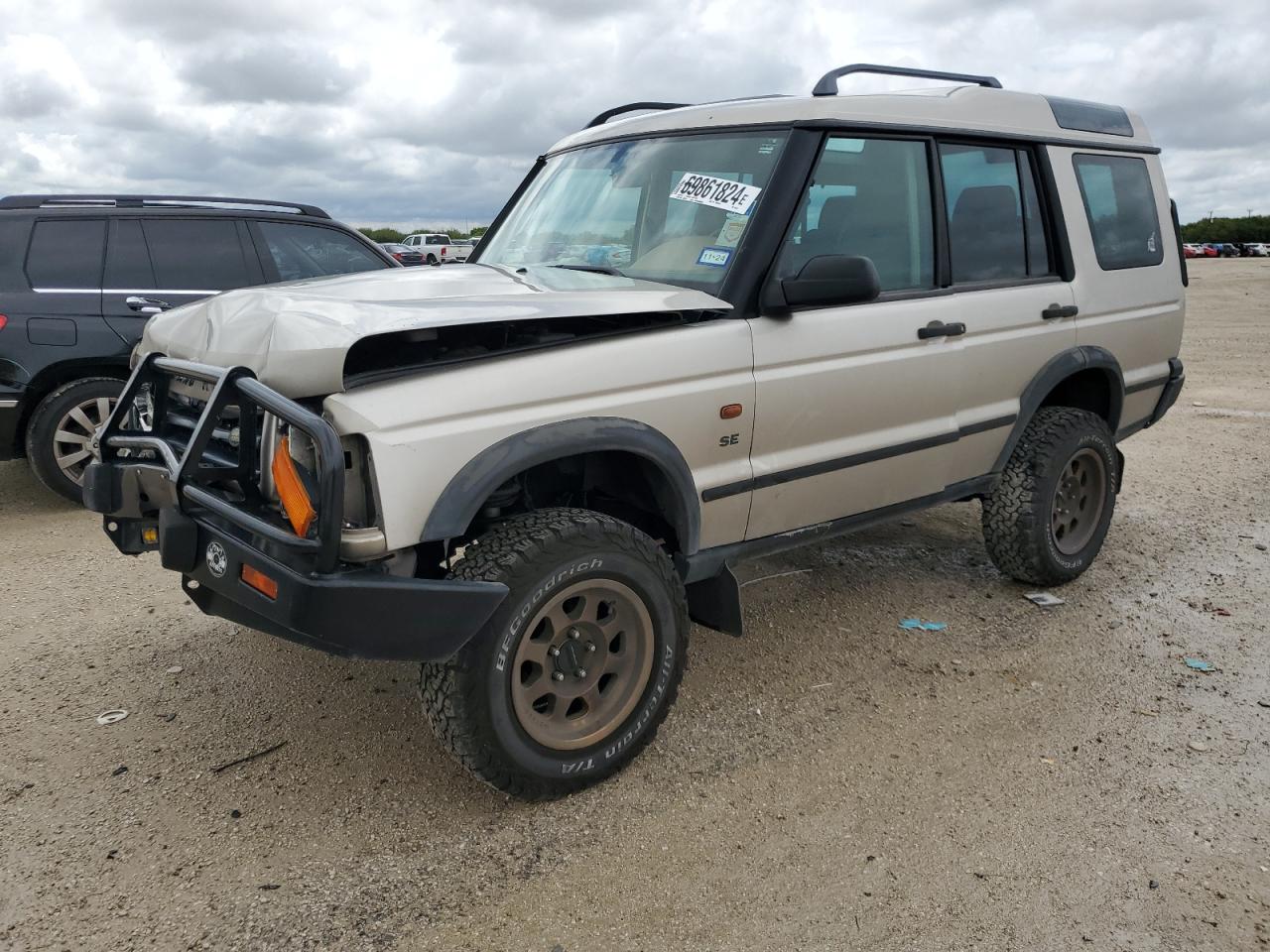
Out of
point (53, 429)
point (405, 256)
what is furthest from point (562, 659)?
point (405, 256)

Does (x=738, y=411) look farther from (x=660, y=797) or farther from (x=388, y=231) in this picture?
(x=388, y=231)

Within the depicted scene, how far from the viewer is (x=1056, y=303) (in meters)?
4.52

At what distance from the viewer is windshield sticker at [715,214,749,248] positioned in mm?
3457

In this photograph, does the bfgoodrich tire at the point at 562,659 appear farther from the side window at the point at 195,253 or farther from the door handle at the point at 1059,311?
the side window at the point at 195,253

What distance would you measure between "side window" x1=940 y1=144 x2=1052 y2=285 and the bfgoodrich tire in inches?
80.0

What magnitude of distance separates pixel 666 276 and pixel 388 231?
52.1 metres

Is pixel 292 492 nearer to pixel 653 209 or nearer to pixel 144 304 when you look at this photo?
pixel 653 209

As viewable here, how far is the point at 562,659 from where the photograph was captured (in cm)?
304

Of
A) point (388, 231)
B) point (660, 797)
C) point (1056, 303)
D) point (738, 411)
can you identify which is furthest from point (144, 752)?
point (388, 231)

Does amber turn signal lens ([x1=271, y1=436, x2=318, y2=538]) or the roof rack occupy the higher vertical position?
the roof rack

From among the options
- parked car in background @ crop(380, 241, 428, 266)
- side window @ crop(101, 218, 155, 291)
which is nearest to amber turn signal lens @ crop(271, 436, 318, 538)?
parked car in background @ crop(380, 241, 428, 266)

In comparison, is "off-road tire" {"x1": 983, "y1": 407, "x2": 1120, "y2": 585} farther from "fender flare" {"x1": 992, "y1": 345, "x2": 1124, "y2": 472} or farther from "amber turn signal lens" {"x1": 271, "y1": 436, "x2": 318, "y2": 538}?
"amber turn signal lens" {"x1": 271, "y1": 436, "x2": 318, "y2": 538}

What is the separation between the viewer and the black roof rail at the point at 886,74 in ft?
13.0

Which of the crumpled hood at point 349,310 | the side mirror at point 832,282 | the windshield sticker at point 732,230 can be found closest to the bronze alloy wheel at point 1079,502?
the side mirror at point 832,282
